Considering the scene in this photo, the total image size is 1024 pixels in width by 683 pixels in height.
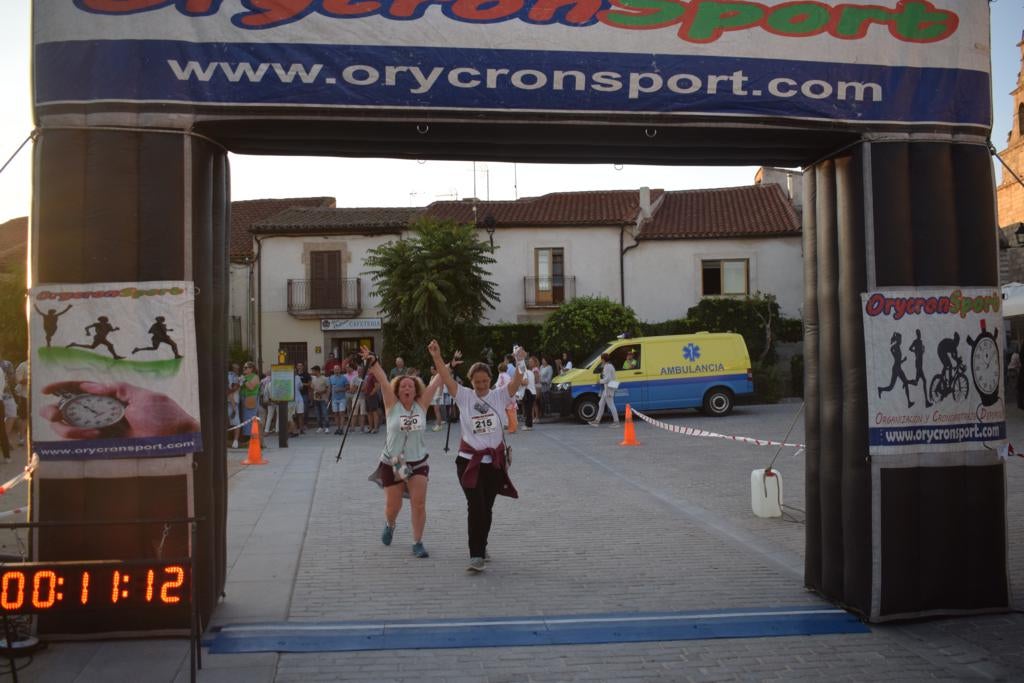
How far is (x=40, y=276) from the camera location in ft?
19.2

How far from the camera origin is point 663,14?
6348 millimetres

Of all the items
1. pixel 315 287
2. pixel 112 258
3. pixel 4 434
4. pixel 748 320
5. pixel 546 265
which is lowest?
pixel 4 434

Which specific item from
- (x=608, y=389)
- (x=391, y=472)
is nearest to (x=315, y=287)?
(x=608, y=389)

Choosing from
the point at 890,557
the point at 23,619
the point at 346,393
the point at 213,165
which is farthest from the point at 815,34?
the point at 346,393

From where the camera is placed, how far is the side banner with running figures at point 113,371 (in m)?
5.84

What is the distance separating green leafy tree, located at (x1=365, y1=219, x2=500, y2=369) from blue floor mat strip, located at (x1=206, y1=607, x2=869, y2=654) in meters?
22.3

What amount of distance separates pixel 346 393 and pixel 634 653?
59.8ft

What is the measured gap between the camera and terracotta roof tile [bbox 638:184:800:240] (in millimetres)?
35469

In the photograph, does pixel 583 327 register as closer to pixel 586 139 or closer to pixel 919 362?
pixel 586 139

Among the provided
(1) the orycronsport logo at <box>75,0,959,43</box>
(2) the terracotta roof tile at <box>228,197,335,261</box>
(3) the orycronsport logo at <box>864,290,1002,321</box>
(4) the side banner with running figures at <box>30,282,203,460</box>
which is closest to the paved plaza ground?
(4) the side banner with running figures at <box>30,282,203,460</box>

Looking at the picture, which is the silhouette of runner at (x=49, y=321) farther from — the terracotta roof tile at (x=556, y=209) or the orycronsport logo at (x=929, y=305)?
the terracotta roof tile at (x=556, y=209)

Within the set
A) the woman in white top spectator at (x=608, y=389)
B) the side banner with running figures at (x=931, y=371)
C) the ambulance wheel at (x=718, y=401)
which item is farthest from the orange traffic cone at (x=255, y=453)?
the ambulance wheel at (x=718, y=401)

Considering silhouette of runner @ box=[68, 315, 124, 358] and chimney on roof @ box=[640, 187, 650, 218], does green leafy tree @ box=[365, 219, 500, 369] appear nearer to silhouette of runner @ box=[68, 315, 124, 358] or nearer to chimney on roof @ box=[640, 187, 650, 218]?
chimney on roof @ box=[640, 187, 650, 218]

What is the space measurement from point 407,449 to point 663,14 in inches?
170
